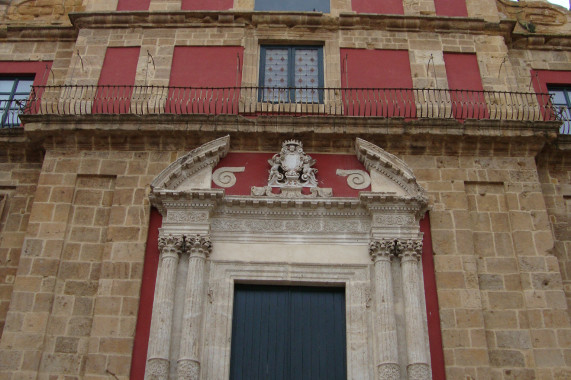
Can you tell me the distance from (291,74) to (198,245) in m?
4.15

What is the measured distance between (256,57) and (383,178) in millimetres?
3589

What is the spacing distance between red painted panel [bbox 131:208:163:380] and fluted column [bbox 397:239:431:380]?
369 centimetres

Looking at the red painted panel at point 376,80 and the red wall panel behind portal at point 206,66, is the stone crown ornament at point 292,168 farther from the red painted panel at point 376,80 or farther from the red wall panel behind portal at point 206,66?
the red wall panel behind portal at point 206,66

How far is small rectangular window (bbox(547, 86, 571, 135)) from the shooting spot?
12.0 meters

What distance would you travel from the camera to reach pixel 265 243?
10219mm

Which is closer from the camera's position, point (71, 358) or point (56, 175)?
point (71, 358)

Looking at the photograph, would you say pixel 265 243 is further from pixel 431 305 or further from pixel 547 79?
pixel 547 79

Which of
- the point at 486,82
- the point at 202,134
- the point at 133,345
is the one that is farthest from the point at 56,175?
the point at 486,82

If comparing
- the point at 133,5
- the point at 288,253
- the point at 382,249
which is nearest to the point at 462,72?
the point at 382,249

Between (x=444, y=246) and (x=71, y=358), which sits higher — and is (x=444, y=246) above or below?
above

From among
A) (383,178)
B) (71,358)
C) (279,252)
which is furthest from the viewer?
Result: (383,178)

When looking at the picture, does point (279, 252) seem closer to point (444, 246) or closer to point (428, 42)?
point (444, 246)

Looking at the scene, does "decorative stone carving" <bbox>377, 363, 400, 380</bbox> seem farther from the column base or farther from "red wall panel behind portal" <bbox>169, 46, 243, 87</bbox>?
"red wall panel behind portal" <bbox>169, 46, 243, 87</bbox>

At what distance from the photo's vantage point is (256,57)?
12.5 meters
